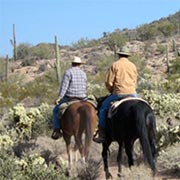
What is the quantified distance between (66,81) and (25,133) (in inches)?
155

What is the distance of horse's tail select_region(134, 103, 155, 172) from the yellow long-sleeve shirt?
0.87m

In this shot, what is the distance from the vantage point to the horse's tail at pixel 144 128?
26.3 ft

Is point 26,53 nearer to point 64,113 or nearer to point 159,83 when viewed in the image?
point 159,83

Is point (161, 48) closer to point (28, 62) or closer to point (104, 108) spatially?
point (28, 62)

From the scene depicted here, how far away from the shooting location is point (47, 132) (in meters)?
14.7

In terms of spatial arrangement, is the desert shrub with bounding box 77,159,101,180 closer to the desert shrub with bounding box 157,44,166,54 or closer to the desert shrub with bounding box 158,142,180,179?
the desert shrub with bounding box 158,142,180,179

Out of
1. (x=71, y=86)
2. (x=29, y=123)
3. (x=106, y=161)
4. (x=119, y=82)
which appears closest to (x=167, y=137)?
(x=106, y=161)

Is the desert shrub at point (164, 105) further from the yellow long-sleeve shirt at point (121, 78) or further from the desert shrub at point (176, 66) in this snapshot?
the desert shrub at point (176, 66)

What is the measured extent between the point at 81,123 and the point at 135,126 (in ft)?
6.13

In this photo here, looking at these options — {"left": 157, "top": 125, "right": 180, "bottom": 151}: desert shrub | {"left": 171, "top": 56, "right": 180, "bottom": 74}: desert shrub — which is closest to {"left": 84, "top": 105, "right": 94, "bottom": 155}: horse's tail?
{"left": 157, "top": 125, "right": 180, "bottom": 151}: desert shrub

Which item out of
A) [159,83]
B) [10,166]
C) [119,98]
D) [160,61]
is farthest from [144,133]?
[160,61]

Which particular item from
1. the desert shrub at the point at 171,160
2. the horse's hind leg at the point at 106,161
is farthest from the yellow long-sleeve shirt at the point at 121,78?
the desert shrub at the point at 171,160

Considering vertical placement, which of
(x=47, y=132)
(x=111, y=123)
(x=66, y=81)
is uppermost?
(x=66, y=81)

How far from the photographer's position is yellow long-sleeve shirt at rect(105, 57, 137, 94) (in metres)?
9.41
